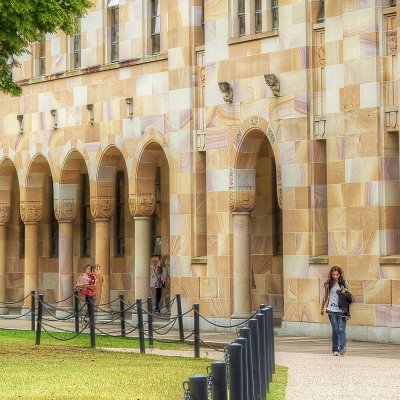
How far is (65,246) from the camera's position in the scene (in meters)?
50.4

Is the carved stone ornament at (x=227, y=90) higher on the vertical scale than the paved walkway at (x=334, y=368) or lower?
higher

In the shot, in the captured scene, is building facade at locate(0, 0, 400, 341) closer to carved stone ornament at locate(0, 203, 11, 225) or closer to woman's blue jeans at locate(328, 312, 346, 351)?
carved stone ornament at locate(0, 203, 11, 225)

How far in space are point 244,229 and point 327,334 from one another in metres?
4.66

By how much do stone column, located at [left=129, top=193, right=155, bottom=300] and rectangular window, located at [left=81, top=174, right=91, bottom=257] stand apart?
7998mm

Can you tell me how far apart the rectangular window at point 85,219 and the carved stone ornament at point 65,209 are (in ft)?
12.1

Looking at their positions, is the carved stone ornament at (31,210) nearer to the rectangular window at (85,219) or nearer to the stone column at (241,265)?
the rectangular window at (85,219)

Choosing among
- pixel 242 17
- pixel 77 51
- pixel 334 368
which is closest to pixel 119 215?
pixel 77 51

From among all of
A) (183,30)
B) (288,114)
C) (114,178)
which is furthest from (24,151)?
(288,114)

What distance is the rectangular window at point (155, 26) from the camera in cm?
4666

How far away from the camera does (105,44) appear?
160 ft

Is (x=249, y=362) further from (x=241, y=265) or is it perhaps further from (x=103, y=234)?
Result: (x=103, y=234)

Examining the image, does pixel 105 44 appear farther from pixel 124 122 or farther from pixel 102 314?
pixel 102 314

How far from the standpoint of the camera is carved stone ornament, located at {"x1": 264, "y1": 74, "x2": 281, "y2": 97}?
132 ft

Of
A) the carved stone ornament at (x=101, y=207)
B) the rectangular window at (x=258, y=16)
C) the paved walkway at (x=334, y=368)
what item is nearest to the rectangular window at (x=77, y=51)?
the carved stone ornament at (x=101, y=207)
